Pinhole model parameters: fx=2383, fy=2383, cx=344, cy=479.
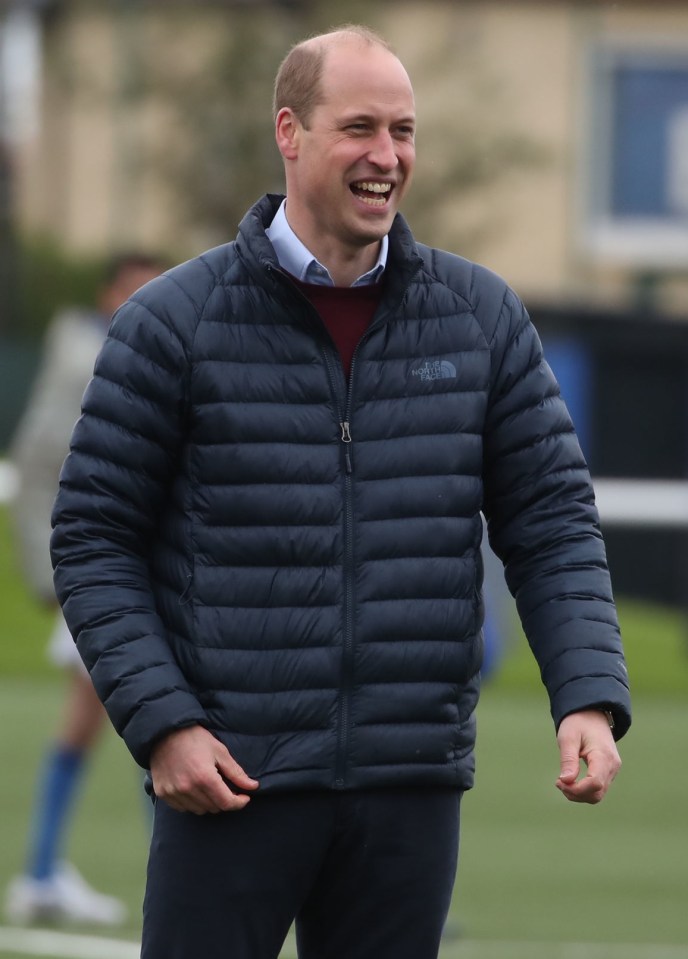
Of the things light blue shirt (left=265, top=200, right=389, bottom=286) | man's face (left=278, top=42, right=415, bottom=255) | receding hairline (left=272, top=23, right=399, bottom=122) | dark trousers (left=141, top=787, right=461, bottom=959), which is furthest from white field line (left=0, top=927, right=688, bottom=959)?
receding hairline (left=272, top=23, right=399, bottom=122)

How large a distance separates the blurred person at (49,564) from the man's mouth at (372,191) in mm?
3580

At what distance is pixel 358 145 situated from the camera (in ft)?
12.2

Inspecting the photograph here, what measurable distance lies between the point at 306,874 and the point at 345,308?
899 mm

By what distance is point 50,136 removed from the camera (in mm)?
31719

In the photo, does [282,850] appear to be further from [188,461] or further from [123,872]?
[123,872]

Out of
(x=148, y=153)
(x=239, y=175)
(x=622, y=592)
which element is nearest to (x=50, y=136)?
(x=148, y=153)

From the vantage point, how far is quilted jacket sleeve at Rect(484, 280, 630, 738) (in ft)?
12.4

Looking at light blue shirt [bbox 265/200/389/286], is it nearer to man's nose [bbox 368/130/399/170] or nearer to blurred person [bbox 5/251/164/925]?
man's nose [bbox 368/130/399/170]

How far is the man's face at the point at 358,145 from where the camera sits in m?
A: 3.71

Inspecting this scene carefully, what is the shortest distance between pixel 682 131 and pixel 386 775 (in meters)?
26.3

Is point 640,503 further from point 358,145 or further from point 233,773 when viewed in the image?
point 233,773

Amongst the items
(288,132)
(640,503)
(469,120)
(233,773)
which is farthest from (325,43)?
(469,120)

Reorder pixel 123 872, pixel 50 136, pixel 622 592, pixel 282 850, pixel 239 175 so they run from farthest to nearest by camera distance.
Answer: pixel 50 136, pixel 239 175, pixel 622 592, pixel 123 872, pixel 282 850

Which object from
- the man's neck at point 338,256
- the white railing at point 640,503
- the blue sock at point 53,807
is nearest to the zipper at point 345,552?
the man's neck at point 338,256
